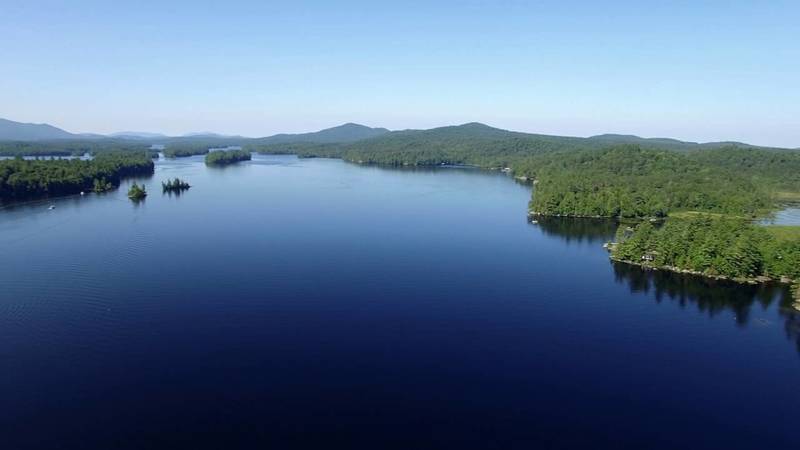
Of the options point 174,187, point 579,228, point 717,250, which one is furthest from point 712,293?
point 174,187

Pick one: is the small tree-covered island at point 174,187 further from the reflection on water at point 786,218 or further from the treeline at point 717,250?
the reflection on water at point 786,218

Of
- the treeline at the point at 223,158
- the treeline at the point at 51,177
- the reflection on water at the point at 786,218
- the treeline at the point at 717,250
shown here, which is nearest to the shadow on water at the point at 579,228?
the treeline at the point at 717,250

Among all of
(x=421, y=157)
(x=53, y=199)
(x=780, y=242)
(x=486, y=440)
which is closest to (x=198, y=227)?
(x=53, y=199)

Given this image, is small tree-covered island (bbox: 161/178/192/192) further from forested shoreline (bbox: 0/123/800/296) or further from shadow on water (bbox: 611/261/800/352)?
shadow on water (bbox: 611/261/800/352)

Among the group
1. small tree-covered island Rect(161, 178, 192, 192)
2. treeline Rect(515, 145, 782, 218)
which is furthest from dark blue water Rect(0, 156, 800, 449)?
small tree-covered island Rect(161, 178, 192, 192)

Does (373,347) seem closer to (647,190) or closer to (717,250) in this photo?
(717,250)

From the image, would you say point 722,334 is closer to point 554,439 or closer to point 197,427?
point 554,439
